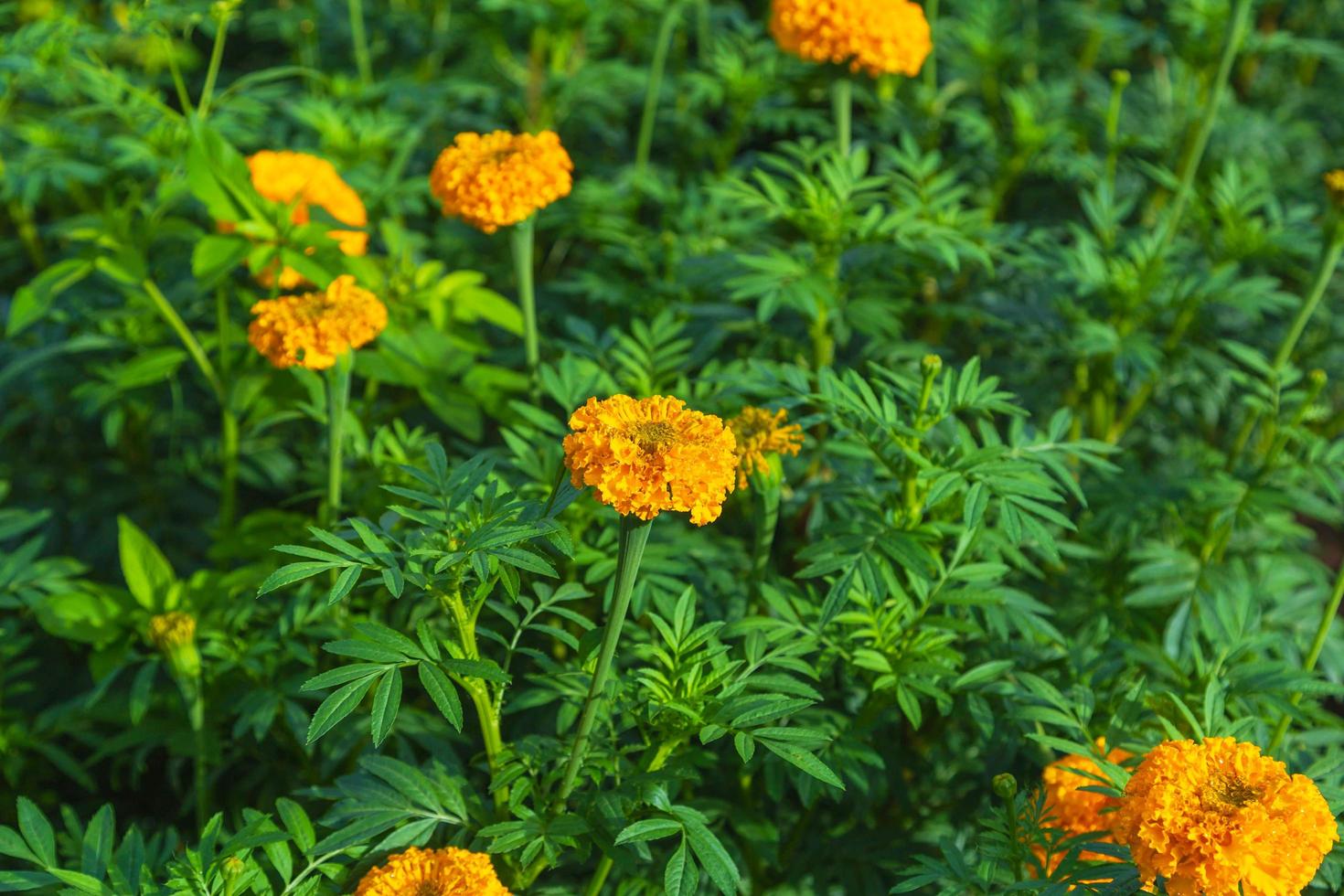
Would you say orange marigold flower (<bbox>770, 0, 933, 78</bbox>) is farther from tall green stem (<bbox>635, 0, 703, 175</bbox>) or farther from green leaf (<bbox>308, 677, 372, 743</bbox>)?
green leaf (<bbox>308, 677, 372, 743</bbox>)

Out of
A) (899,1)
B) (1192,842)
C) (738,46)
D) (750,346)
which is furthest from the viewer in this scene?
(738,46)

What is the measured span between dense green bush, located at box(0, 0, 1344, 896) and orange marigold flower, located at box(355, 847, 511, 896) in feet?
0.23

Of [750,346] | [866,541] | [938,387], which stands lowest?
[750,346]

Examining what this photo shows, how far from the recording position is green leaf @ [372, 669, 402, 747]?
60.2 inches

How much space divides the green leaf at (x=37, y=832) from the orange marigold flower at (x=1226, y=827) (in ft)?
4.99

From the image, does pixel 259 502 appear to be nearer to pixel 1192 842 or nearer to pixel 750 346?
pixel 750 346

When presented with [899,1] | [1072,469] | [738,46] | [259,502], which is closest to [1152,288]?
[1072,469]

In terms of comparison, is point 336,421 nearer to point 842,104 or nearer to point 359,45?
point 842,104

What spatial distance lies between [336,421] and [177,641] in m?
0.45

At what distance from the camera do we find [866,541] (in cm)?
197

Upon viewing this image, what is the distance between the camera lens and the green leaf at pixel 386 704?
5.02 ft

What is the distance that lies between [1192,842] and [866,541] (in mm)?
677

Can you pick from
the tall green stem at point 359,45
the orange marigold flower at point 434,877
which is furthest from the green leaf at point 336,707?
the tall green stem at point 359,45

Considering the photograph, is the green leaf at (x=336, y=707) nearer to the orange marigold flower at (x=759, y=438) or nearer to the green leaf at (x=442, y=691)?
the green leaf at (x=442, y=691)
